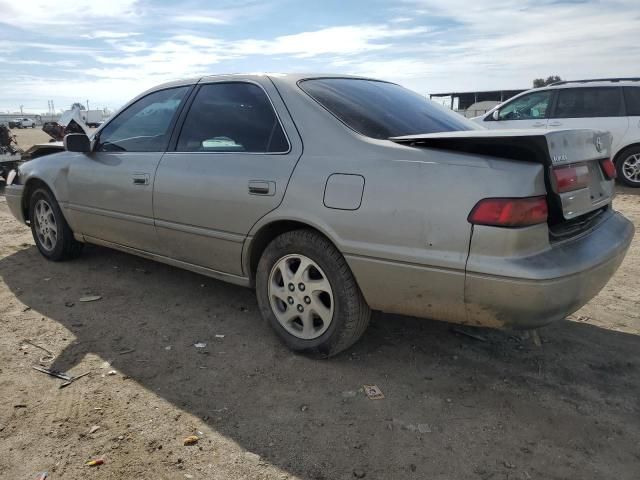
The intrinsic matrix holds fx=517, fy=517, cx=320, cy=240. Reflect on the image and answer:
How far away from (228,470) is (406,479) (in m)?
0.75

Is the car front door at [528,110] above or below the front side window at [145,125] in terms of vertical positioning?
above

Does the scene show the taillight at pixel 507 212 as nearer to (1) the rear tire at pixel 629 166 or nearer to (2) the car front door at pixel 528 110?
(2) the car front door at pixel 528 110

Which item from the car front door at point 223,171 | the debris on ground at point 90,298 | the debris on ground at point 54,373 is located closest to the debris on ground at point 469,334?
the car front door at point 223,171

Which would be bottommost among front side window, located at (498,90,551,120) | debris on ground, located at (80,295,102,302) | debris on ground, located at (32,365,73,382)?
debris on ground, located at (32,365,73,382)

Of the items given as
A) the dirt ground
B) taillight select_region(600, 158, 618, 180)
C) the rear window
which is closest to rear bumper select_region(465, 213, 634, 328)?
the dirt ground

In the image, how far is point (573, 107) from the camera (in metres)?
9.12

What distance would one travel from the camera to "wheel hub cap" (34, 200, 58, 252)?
494 cm

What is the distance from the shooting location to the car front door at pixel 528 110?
9234 mm

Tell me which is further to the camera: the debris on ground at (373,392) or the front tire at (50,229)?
the front tire at (50,229)

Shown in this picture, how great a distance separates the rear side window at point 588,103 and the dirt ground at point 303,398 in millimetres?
6130

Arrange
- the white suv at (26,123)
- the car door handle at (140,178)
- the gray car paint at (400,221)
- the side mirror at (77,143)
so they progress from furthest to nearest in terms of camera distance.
→ the white suv at (26,123)
the side mirror at (77,143)
the car door handle at (140,178)
the gray car paint at (400,221)

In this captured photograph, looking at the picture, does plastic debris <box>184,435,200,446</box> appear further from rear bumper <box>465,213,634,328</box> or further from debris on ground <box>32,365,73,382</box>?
rear bumper <box>465,213,634,328</box>

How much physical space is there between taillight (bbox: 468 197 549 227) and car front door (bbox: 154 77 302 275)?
3.69 ft

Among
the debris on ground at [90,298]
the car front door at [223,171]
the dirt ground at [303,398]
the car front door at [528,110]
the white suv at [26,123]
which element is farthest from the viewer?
the white suv at [26,123]
